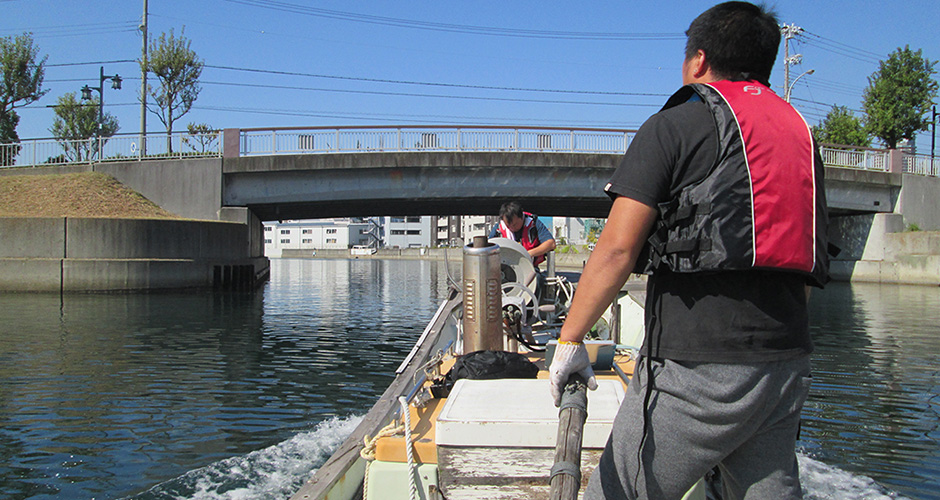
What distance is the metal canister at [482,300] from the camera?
578 centimetres

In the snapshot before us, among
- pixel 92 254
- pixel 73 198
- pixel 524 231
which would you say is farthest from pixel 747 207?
pixel 73 198

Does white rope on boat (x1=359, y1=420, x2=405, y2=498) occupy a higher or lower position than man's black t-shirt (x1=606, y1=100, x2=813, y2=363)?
lower

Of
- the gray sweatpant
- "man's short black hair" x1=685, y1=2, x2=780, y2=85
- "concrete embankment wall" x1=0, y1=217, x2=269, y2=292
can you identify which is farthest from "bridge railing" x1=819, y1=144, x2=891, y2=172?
the gray sweatpant

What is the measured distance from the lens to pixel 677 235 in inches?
74.0

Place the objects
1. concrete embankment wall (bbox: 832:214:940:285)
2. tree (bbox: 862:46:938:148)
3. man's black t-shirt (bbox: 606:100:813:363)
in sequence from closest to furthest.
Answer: man's black t-shirt (bbox: 606:100:813:363) < concrete embankment wall (bbox: 832:214:940:285) < tree (bbox: 862:46:938:148)

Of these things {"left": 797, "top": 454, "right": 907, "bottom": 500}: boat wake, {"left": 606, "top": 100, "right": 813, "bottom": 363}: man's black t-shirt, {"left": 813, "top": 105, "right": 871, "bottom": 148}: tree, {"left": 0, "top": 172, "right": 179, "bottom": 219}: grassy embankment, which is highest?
{"left": 813, "top": 105, "right": 871, "bottom": 148}: tree

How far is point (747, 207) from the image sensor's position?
184 cm

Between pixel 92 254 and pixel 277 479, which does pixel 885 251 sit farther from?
pixel 277 479

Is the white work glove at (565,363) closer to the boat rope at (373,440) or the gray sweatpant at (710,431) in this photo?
the gray sweatpant at (710,431)

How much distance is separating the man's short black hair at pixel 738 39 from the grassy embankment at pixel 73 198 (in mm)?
26597

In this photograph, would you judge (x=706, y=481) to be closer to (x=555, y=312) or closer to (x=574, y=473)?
(x=574, y=473)

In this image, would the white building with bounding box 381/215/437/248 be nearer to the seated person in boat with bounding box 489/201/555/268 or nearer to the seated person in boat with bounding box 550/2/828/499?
the seated person in boat with bounding box 489/201/555/268

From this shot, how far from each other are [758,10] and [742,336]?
101cm

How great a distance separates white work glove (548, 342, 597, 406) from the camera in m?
2.04
